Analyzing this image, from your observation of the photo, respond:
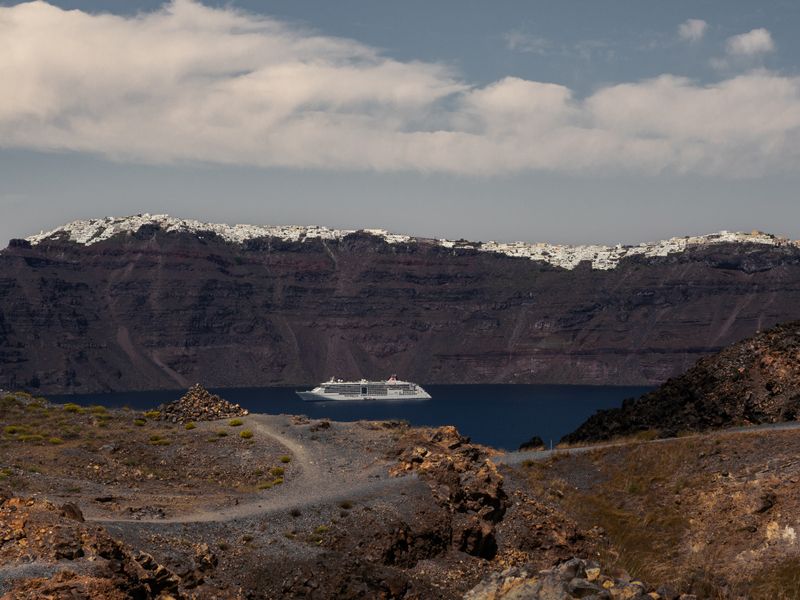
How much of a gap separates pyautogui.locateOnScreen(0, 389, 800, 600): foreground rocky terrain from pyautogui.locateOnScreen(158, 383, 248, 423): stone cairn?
208 cm

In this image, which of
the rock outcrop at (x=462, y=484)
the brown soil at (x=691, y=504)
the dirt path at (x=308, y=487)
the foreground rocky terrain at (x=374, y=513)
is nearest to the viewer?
the foreground rocky terrain at (x=374, y=513)

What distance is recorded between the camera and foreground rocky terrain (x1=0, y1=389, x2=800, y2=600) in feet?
97.9

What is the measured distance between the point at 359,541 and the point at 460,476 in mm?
9316

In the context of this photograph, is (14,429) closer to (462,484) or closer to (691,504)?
(462,484)

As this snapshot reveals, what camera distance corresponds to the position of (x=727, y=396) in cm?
6888

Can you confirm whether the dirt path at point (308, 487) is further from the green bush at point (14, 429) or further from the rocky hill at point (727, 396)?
the rocky hill at point (727, 396)

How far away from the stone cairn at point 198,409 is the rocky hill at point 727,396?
2547 cm

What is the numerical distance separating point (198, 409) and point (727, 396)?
37.6 metres

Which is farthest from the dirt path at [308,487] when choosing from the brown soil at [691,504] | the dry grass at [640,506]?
the dry grass at [640,506]

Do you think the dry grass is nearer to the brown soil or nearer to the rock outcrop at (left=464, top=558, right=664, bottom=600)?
the brown soil

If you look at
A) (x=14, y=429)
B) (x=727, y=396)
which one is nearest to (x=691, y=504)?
(x=727, y=396)

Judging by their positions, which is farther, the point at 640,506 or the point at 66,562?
the point at 640,506

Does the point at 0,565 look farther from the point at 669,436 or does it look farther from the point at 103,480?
the point at 669,436

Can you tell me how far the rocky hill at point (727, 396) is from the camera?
6625 centimetres
